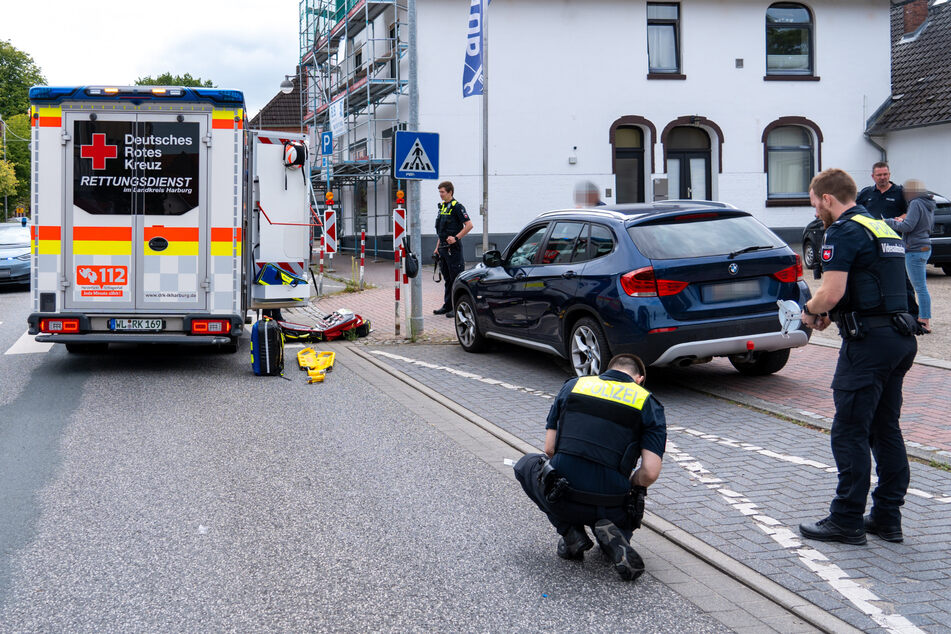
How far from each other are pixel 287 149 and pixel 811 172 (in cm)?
2135

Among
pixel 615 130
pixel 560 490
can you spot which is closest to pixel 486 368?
pixel 560 490

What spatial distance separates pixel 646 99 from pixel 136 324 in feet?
67.0

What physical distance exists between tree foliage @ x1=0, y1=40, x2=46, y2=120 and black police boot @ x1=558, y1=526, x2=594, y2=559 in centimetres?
7561

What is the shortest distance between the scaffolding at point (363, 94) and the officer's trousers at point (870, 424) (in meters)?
20.3

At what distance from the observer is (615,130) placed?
90.8ft

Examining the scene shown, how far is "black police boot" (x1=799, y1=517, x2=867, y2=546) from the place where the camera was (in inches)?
187

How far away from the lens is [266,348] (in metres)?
10.1

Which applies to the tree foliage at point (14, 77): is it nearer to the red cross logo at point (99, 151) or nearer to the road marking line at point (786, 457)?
the red cross logo at point (99, 151)

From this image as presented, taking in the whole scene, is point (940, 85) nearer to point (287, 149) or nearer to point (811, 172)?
point (811, 172)

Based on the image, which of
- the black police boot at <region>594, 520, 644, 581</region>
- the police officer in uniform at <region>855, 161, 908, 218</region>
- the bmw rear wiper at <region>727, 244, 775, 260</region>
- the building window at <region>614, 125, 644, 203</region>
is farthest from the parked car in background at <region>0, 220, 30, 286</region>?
the black police boot at <region>594, 520, 644, 581</region>

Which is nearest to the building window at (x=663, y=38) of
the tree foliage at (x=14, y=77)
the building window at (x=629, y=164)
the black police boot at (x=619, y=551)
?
the building window at (x=629, y=164)

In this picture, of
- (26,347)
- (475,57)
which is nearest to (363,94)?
(475,57)

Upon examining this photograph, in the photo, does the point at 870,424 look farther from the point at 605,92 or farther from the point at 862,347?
the point at 605,92

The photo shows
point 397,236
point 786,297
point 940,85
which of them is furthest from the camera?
point 940,85
